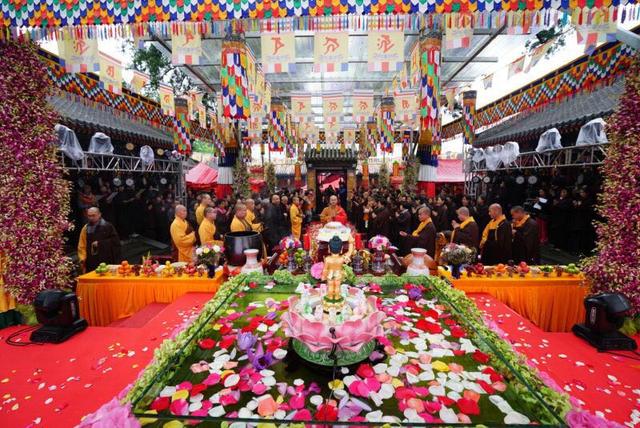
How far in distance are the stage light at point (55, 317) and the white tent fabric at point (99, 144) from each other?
248 inches

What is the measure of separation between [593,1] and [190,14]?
201 inches

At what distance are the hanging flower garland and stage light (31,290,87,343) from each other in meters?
0.90

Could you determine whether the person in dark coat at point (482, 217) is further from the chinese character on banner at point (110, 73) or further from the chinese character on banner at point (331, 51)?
the chinese character on banner at point (110, 73)

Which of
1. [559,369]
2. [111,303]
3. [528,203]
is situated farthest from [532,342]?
[528,203]

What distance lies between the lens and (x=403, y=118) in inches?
390

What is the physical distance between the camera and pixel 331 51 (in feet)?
17.1

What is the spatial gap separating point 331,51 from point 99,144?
7.26 m

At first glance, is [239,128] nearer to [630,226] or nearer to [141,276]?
[141,276]

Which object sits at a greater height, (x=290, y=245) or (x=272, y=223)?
(x=290, y=245)

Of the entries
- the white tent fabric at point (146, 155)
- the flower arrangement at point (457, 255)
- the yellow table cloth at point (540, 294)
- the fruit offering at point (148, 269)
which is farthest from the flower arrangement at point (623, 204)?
the white tent fabric at point (146, 155)

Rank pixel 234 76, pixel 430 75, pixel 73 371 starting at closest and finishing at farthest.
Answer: pixel 73 371 < pixel 234 76 < pixel 430 75

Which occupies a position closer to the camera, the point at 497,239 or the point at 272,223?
the point at 497,239

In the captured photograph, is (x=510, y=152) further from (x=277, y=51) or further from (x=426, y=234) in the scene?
(x=277, y=51)

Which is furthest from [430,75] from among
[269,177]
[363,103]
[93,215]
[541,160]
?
[269,177]
